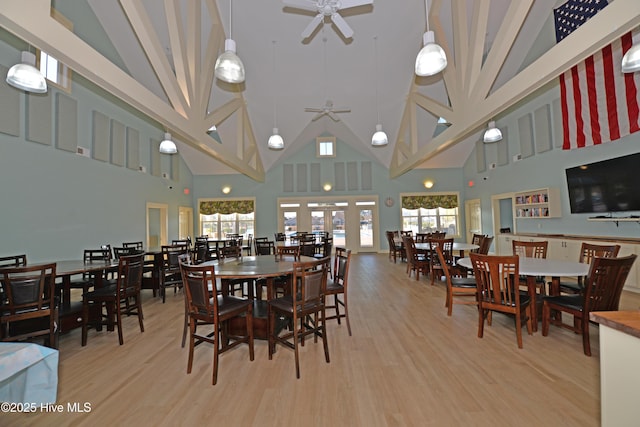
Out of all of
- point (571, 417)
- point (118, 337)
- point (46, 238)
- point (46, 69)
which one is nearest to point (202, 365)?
point (118, 337)

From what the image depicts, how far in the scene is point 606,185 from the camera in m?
5.52

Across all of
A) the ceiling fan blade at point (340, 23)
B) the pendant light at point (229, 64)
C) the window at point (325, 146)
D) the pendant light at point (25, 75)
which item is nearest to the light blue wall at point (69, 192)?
the pendant light at point (25, 75)

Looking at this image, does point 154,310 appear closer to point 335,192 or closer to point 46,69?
point 46,69

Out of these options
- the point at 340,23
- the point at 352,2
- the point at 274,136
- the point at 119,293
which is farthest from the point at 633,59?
the point at 119,293

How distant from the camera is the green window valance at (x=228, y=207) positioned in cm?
1182

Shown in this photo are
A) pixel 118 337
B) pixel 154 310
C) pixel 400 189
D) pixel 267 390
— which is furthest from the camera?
pixel 400 189

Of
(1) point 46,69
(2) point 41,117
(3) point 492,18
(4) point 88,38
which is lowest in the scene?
(2) point 41,117

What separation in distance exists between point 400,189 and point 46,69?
34.6 ft

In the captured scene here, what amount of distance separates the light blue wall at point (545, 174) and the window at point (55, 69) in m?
10.5

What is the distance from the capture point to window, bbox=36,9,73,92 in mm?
5465

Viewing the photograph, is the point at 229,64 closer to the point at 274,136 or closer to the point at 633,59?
the point at 274,136

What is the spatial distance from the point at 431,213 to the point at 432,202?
479 mm

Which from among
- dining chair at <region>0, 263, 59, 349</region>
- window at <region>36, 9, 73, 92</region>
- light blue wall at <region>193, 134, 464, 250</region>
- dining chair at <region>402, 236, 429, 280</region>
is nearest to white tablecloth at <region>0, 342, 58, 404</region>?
dining chair at <region>0, 263, 59, 349</region>

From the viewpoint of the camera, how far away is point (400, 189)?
11758 mm
